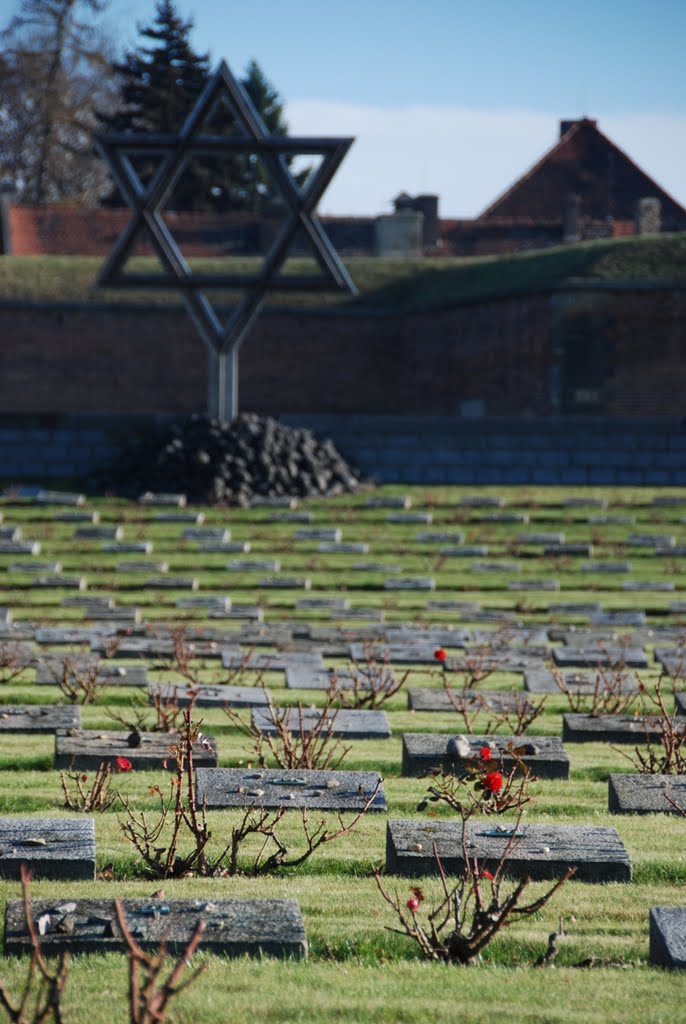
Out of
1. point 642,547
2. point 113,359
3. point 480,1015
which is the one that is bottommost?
point 480,1015

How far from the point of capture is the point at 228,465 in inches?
742

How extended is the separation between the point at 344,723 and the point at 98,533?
9557 mm

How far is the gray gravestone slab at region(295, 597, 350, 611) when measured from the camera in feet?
46.3

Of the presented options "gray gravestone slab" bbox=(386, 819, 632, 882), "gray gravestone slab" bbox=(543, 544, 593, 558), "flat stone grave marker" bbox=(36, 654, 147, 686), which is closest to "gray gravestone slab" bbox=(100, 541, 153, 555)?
"gray gravestone slab" bbox=(543, 544, 593, 558)

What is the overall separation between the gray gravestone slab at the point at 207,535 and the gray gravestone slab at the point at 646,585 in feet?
14.4

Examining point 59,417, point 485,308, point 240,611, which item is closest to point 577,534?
point 240,611

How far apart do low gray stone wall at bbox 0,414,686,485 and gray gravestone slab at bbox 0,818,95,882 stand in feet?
47.8

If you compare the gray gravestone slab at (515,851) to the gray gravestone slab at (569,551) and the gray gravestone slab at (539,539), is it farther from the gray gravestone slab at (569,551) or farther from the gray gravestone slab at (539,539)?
the gray gravestone slab at (539,539)

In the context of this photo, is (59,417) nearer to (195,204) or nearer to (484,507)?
(484,507)

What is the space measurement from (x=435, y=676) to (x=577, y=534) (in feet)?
24.3

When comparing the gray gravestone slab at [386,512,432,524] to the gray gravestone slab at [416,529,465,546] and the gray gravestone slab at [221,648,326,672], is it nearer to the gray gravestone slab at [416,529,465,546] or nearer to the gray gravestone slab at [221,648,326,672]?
the gray gravestone slab at [416,529,465,546]

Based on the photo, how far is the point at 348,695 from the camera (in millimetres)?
9148

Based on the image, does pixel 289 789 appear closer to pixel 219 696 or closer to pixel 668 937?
pixel 668 937

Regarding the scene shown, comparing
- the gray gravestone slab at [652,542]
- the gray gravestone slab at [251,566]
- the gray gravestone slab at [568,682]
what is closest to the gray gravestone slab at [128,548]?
the gray gravestone slab at [251,566]
